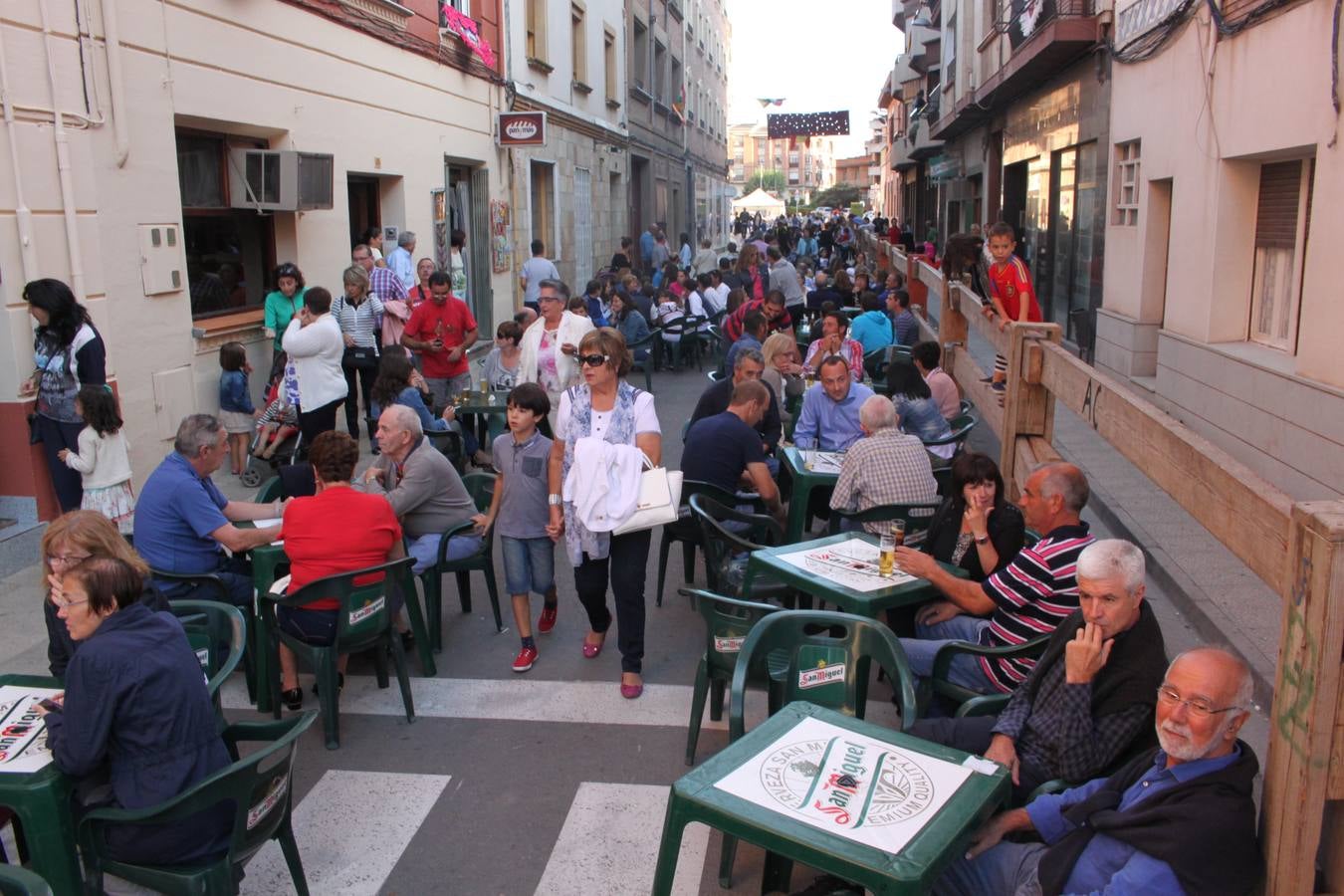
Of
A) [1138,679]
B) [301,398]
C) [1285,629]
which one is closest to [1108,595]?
[1138,679]

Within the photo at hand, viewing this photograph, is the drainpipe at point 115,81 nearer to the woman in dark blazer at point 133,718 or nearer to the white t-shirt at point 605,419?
the white t-shirt at point 605,419

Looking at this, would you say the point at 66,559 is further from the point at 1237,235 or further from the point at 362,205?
the point at 362,205

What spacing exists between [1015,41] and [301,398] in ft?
43.1

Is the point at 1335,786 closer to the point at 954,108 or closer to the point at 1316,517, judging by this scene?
the point at 1316,517

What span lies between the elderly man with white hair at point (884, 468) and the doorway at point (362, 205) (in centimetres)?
855

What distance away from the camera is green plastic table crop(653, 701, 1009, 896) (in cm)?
254

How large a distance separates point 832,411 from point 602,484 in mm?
2639

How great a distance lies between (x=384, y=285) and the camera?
10602 millimetres

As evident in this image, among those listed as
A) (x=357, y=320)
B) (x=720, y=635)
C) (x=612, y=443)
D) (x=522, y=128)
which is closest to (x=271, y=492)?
(x=612, y=443)

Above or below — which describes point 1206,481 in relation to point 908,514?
above

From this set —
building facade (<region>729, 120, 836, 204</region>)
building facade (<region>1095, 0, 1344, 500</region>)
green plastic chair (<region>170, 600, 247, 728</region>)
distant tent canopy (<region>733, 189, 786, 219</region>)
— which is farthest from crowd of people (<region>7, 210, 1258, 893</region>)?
building facade (<region>729, 120, 836, 204</region>)

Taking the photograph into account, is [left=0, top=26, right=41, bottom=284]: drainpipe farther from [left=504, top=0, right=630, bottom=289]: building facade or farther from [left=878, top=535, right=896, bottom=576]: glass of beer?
[left=504, top=0, right=630, bottom=289]: building facade

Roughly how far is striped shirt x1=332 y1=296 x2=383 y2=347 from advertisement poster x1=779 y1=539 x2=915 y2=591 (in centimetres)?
629

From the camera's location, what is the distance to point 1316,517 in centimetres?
233
